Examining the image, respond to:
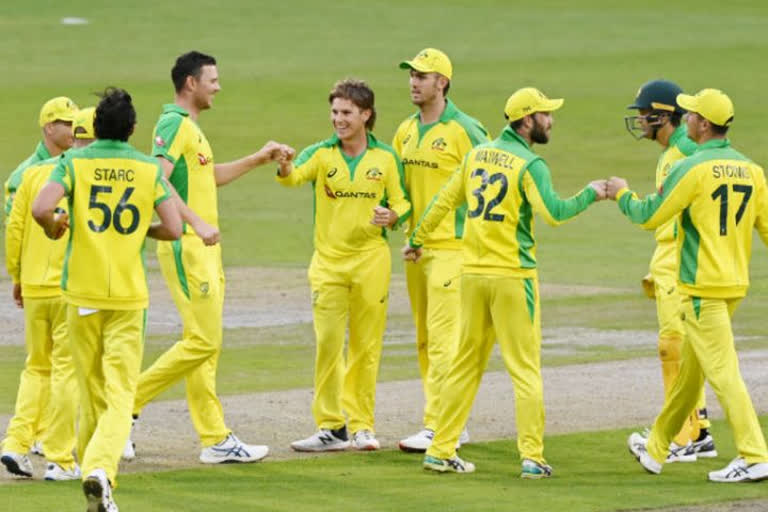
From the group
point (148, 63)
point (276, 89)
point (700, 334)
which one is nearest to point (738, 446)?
point (700, 334)

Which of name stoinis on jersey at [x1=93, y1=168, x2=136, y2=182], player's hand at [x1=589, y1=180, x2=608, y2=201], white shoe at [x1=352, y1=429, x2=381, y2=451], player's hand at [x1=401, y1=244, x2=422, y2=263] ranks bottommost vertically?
white shoe at [x1=352, y1=429, x2=381, y2=451]

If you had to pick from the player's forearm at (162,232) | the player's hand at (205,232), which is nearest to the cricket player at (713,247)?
the player's hand at (205,232)

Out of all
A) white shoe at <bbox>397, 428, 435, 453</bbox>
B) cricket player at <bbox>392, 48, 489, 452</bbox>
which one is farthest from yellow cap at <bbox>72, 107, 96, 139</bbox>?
white shoe at <bbox>397, 428, 435, 453</bbox>

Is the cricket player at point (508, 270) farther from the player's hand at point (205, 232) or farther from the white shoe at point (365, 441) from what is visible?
the player's hand at point (205, 232)

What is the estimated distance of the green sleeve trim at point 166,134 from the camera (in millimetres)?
12609

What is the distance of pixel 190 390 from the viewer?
12906 millimetres

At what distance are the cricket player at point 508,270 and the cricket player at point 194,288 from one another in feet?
5.12

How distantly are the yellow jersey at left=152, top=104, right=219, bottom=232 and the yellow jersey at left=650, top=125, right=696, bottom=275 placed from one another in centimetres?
316

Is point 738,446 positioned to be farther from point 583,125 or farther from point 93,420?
point 583,125

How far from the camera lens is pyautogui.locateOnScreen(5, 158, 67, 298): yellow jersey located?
39.4 ft

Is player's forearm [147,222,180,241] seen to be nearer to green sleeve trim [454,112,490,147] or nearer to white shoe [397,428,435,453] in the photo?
white shoe [397,428,435,453]

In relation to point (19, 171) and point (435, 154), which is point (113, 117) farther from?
point (435, 154)

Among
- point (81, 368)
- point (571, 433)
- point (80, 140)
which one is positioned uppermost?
point (80, 140)

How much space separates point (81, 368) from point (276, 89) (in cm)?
3221
